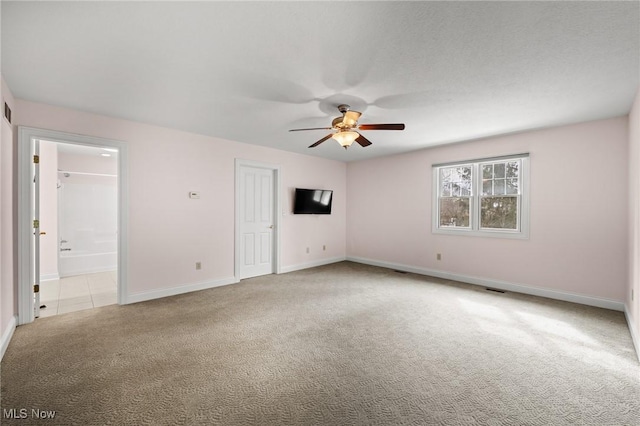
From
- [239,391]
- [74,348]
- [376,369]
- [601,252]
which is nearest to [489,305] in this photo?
[601,252]

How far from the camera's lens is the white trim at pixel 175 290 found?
12.8 feet

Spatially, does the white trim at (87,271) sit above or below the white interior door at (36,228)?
below

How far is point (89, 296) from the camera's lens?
427cm

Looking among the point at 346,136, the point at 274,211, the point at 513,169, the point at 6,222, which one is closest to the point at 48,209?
the point at 6,222

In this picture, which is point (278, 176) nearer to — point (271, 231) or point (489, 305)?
point (271, 231)

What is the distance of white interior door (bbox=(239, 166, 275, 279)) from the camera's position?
5.22m

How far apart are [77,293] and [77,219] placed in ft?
7.42

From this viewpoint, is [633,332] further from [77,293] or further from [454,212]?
[77,293]

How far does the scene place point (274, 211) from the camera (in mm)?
5691

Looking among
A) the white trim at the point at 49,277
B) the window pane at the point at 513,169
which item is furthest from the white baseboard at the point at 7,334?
the window pane at the point at 513,169

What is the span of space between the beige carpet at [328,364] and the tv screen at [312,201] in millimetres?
2455

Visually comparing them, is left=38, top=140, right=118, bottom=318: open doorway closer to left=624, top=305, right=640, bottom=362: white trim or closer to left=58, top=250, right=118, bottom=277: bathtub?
left=58, top=250, right=118, bottom=277: bathtub

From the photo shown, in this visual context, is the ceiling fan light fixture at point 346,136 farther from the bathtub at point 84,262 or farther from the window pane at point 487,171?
the bathtub at point 84,262

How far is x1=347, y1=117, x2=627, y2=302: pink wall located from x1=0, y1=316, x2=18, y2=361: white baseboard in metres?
5.79
